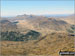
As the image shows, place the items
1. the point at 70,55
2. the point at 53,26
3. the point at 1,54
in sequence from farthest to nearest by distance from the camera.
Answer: the point at 53,26
the point at 1,54
the point at 70,55

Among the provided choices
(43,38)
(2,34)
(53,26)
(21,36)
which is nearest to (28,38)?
(21,36)

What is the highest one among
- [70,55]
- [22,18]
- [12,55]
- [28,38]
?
[70,55]

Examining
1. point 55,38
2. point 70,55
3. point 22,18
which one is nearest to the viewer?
point 70,55

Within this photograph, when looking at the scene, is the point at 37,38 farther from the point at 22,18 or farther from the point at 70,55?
the point at 22,18

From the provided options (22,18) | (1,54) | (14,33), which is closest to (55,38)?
(14,33)

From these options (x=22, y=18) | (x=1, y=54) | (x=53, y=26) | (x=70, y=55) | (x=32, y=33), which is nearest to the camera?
(x=70, y=55)

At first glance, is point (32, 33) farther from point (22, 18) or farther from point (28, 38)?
point (22, 18)

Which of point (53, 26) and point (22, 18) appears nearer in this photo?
point (53, 26)

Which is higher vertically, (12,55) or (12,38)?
(12,55)

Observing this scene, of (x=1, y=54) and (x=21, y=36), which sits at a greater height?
(x=1, y=54)
